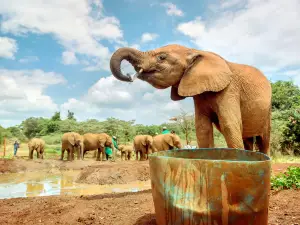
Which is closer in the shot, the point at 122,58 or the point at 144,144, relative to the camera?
the point at 122,58

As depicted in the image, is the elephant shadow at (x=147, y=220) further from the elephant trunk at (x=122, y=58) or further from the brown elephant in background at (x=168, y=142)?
the brown elephant in background at (x=168, y=142)

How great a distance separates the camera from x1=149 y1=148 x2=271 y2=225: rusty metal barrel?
7.13 ft

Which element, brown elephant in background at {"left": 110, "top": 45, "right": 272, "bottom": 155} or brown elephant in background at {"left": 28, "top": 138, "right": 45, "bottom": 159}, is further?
brown elephant in background at {"left": 28, "top": 138, "right": 45, "bottom": 159}

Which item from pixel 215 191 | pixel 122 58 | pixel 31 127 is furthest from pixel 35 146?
pixel 31 127

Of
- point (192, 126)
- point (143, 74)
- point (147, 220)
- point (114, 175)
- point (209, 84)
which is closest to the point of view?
point (147, 220)

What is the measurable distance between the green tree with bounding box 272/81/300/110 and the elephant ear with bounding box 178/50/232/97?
68.5 ft

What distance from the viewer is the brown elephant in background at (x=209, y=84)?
5324 mm

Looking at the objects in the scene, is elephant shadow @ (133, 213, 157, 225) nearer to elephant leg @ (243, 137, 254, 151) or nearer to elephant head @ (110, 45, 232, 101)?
elephant head @ (110, 45, 232, 101)

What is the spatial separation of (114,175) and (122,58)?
867 cm

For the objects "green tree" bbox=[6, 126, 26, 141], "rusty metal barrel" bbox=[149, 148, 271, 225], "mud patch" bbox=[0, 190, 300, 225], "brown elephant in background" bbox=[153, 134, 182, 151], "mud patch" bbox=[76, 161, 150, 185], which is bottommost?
"mud patch" bbox=[76, 161, 150, 185]

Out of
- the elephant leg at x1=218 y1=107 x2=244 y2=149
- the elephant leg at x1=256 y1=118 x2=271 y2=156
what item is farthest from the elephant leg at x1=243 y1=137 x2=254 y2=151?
the elephant leg at x1=218 y1=107 x2=244 y2=149

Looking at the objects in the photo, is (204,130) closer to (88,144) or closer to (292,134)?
(292,134)

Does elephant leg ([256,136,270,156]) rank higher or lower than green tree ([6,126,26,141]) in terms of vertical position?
lower

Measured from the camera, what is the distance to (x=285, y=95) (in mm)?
25781
